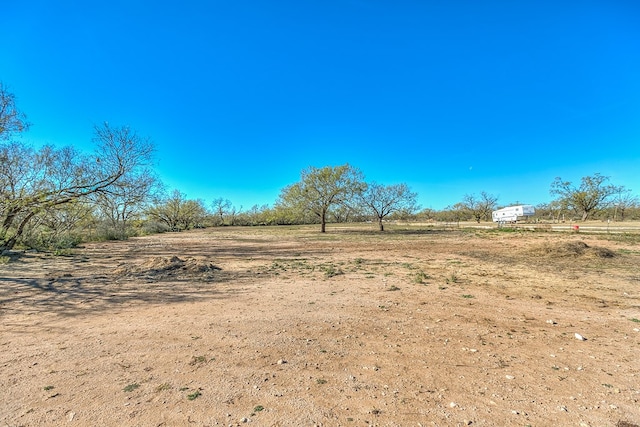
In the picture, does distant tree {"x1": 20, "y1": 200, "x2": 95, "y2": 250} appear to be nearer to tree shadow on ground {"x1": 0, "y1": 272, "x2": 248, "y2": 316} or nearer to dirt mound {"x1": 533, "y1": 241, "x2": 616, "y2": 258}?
tree shadow on ground {"x1": 0, "y1": 272, "x2": 248, "y2": 316}

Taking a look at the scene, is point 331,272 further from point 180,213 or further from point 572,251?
point 180,213

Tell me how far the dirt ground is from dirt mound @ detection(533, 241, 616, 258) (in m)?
4.63

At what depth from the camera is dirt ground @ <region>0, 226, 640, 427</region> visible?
8.60ft

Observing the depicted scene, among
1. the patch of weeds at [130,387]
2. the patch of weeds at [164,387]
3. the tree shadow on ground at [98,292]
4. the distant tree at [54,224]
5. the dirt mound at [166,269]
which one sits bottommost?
the patch of weeds at [164,387]

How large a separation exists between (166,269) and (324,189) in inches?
1006

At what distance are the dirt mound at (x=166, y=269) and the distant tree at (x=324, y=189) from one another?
960 inches

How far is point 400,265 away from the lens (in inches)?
436

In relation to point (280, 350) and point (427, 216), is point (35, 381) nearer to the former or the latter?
point (280, 350)

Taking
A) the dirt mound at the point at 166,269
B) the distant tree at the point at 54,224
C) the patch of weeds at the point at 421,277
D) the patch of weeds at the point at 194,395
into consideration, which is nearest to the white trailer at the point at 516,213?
the patch of weeds at the point at 421,277

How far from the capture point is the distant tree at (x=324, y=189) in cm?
3409

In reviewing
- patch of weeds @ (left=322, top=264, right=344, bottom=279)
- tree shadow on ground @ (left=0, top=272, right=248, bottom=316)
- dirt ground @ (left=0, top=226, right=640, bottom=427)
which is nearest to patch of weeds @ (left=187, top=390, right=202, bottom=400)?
dirt ground @ (left=0, top=226, right=640, bottom=427)

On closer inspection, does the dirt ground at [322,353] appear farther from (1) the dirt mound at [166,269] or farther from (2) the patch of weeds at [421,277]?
(1) the dirt mound at [166,269]

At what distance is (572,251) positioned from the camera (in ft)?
40.5

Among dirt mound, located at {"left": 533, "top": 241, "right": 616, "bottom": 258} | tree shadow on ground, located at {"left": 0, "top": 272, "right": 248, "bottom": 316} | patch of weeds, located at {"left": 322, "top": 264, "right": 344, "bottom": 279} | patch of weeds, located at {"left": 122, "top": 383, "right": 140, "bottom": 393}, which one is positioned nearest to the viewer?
patch of weeds, located at {"left": 122, "top": 383, "right": 140, "bottom": 393}
